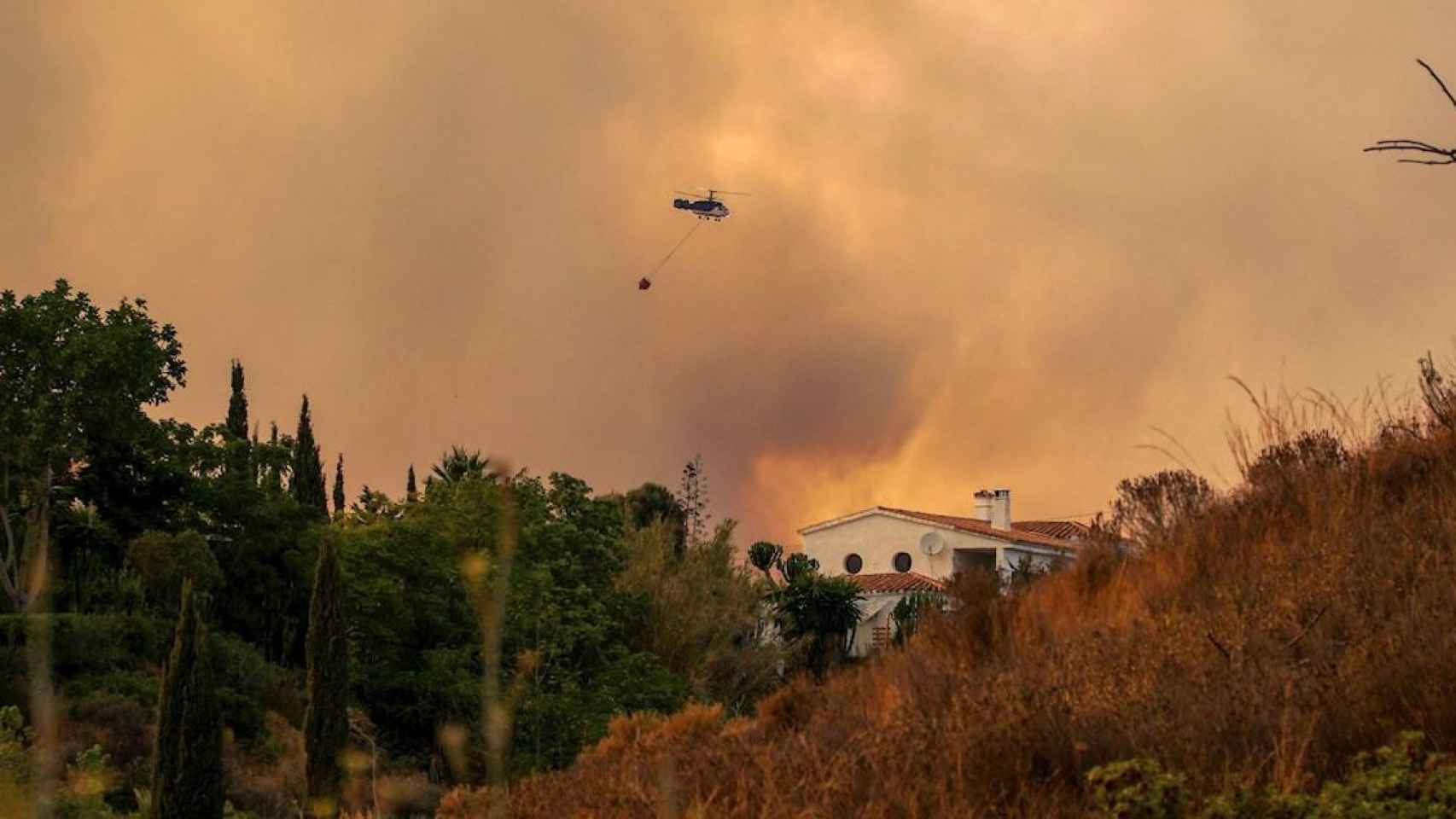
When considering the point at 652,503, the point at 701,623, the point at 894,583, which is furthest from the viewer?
the point at 652,503

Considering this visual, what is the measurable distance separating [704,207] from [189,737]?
94.0ft

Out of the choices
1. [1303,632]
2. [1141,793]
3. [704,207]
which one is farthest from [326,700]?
[704,207]

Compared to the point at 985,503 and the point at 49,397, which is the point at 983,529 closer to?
the point at 985,503

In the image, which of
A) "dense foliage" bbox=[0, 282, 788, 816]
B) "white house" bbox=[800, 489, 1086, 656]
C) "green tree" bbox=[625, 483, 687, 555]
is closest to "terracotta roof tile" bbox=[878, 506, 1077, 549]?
"white house" bbox=[800, 489, 1086, 656]

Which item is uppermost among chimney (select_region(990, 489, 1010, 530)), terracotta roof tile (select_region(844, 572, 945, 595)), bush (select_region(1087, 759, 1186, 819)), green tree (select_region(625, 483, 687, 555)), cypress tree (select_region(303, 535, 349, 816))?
green tree (select_region(625, 483, 687, 555))

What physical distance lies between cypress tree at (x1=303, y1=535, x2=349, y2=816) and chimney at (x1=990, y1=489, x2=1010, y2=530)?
43558 mm

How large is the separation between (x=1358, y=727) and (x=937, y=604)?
20.1 ft

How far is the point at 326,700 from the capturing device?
27.0 meters

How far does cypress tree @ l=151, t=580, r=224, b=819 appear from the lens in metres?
23.1

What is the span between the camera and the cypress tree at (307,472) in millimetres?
58031

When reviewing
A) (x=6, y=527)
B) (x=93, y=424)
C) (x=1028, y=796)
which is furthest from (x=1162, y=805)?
(x=93, y=424)

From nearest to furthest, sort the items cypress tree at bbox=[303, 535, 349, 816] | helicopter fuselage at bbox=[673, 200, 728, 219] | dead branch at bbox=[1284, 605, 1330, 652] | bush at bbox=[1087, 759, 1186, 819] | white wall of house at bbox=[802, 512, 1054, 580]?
bush at bbox=[1087, 759, 1186, 819] → dead branch at bbox=[1284, 605, 1330, 652] → cypress tree at bbox=[303, 535, 349, 816] → helicopter fuselage at bbox=[673, 200, 728, 219] → white wall of house at bbox=[802, 512, 1054, 580]

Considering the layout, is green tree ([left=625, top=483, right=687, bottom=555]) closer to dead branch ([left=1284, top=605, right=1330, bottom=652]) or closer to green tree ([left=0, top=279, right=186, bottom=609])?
green tree ([left=0, top=279, right=186, bottom=609])

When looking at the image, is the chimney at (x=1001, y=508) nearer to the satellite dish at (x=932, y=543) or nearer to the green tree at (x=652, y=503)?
the satellite dish at (x=932, y=543)
